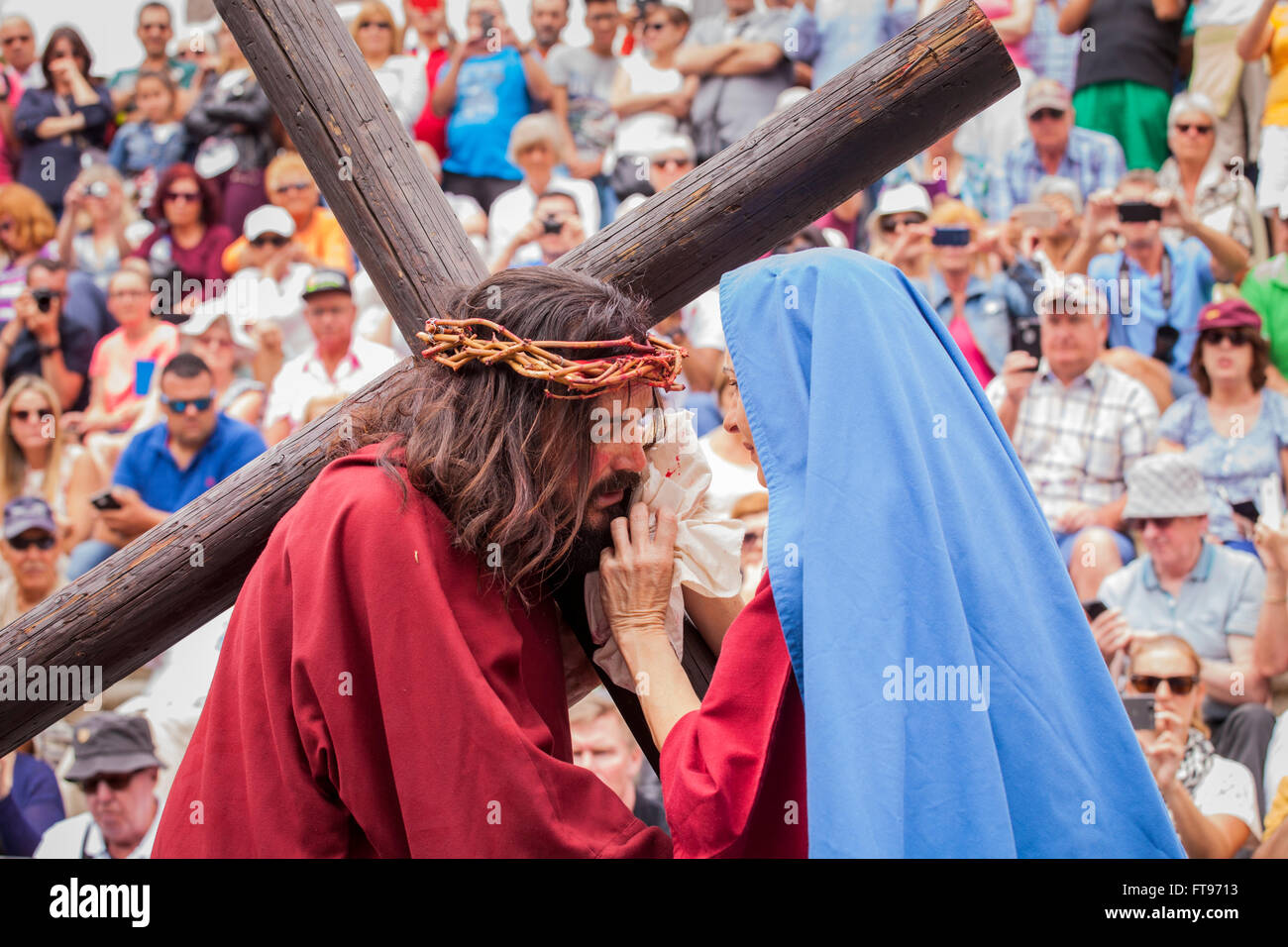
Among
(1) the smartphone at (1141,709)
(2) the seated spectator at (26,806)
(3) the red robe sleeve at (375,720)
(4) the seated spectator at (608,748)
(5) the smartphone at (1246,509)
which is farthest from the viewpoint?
(2) the seated spectator at (26,806)

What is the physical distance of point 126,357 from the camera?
24.0 ft

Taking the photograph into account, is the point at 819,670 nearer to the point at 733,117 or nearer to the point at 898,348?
the point at 898,348

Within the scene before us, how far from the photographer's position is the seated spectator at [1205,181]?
20.4ft

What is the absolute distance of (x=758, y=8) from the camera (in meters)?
7.30

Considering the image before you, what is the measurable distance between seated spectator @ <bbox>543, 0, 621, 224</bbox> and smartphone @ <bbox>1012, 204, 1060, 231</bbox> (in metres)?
2.20

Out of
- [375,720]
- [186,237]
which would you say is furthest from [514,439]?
[186,237]

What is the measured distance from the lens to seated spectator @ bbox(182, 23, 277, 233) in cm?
775

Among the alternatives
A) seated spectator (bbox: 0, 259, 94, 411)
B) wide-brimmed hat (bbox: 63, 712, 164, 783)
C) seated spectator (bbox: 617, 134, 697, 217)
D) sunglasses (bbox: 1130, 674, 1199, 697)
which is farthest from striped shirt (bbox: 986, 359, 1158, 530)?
seated spectator (bbox: 0, 259, 94, 411)

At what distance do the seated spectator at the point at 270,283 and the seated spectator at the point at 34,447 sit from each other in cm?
104

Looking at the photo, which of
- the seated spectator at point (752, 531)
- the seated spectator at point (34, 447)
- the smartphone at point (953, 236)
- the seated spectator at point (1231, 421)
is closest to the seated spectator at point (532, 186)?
the smartphone at point (953, 236)

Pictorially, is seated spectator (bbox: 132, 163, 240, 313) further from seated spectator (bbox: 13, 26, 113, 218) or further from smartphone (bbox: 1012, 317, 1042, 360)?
smartphone (bbox: 1012, 317, 1042, 360)

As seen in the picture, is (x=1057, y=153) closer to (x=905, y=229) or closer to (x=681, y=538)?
(x=905, y=229)

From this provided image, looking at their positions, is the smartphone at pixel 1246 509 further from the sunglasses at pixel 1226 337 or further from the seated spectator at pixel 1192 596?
the sunglasses at pixel 1226 337
